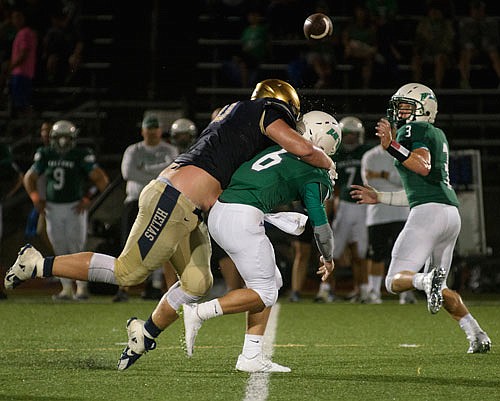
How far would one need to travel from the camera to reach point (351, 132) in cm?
1216

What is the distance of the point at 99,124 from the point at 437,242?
887cm

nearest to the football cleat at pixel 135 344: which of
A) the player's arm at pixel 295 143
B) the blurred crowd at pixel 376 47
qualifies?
the player's arm at pixel 295 143

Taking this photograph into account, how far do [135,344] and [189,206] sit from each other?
0.80 meters

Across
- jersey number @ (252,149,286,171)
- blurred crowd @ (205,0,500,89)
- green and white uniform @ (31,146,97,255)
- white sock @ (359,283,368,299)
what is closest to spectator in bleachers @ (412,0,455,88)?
blurred crowd @ (205,0,500,89)

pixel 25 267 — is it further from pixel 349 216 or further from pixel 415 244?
pixel 349 216

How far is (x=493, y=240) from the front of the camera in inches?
551

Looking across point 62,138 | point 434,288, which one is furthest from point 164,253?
point 62,138

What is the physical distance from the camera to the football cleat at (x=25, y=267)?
249 inches

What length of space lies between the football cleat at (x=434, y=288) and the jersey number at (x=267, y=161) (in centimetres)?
144

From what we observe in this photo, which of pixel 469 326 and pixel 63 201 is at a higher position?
pixel 63 201

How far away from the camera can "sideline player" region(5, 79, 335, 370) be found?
5.93 meters

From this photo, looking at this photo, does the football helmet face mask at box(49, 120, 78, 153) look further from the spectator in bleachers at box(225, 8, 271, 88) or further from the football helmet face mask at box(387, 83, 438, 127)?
the football helmet face mask at box(387, 83, 438, 127)

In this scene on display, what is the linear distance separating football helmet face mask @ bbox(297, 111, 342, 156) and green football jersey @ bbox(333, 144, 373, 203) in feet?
18.8

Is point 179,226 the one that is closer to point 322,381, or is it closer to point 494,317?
point 322,381
